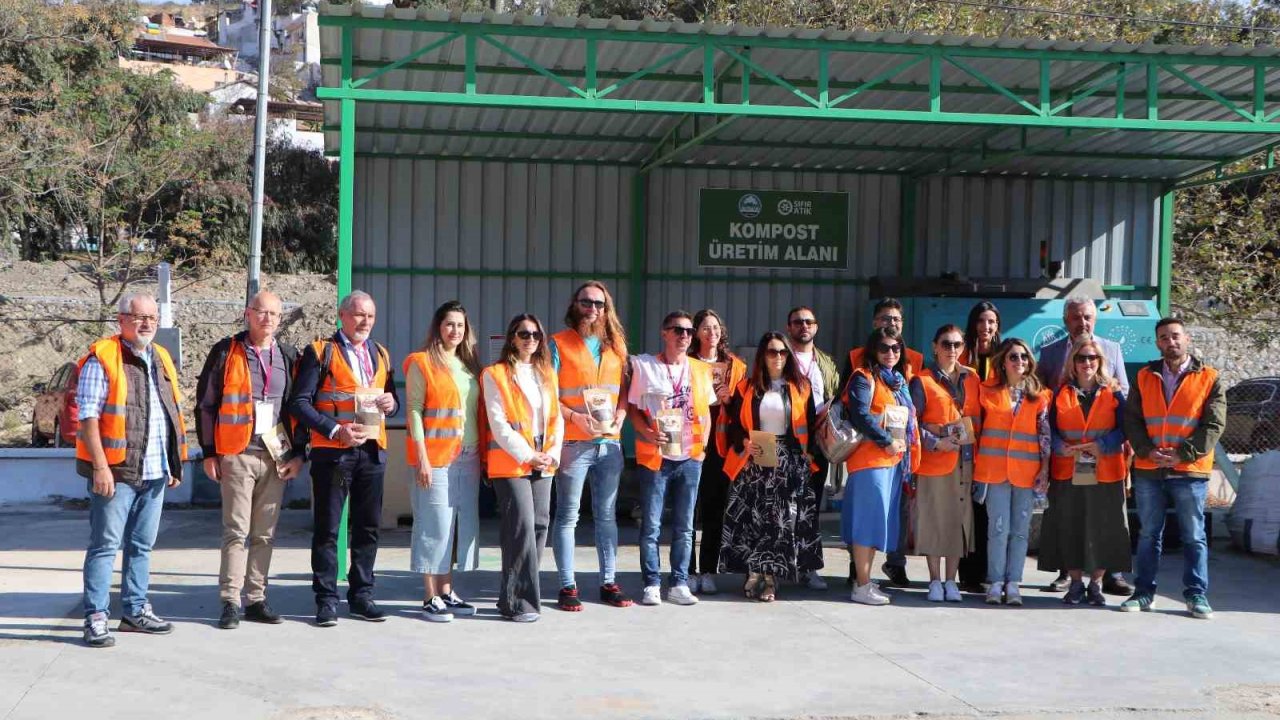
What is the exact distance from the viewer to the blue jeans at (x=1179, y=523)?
7.36m

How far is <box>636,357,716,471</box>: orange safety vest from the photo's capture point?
7.23 meters

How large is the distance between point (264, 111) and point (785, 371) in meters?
11.1

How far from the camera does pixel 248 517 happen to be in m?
6.58

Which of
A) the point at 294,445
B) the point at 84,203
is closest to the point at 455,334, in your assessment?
the point at 294,445

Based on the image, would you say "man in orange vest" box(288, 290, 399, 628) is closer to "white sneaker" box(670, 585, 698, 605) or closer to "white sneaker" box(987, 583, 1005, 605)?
"white sneaker" box(670, 585, 698, 605)

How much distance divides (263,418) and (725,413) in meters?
2.83

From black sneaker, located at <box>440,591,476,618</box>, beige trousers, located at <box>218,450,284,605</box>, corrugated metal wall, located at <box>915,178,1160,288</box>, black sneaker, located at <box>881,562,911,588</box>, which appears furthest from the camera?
corrugated metal wall, located at <box>915,178,1160,288</box>

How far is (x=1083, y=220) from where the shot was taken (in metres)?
13.2

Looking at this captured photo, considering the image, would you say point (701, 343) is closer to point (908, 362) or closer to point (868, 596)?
point (908, 362)

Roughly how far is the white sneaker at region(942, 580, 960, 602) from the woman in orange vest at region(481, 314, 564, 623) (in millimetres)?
2657

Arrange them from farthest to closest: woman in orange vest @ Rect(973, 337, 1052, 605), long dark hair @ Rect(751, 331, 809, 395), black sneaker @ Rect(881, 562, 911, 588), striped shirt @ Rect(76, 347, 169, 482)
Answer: black sneaker @ Rect(881, 562, 911, 588), woman in orange vest @ Rect(973, 337, 1052, 605), long dark hair @ Rect(751, 331, 809, 395), striped shirt @ Rect(76, 347, 169, 482)

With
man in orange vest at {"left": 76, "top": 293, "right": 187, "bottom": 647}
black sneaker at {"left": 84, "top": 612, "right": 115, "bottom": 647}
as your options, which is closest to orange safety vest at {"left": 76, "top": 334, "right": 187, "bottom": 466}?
man in orange vest at {"left": 76, "top": 293, "right": 187, "bottom": 647}

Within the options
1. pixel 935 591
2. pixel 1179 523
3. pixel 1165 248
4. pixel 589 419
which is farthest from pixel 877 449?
pixel 1165 248

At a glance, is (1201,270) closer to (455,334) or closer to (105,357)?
(455,334)
